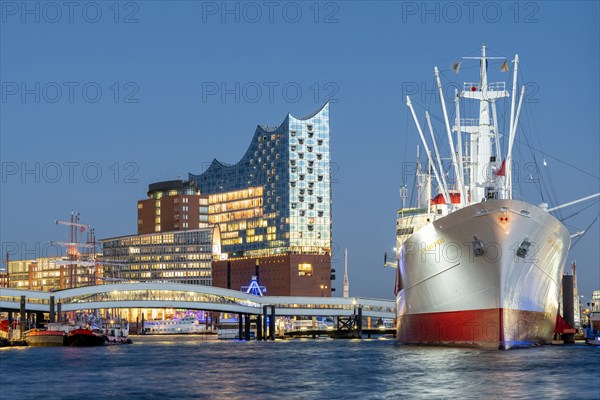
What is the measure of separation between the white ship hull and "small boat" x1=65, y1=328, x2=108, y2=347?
57.8 metres

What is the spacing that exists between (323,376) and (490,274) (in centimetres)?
1596

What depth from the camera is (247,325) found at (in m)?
177

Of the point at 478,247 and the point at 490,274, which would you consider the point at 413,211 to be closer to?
the point at 478,247

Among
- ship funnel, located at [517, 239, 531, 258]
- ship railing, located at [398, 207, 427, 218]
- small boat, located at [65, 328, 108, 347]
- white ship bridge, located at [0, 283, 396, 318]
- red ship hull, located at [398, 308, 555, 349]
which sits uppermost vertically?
ship railing, located at [398, 207, 427, 218]

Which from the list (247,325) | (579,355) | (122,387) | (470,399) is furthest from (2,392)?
(247,325)

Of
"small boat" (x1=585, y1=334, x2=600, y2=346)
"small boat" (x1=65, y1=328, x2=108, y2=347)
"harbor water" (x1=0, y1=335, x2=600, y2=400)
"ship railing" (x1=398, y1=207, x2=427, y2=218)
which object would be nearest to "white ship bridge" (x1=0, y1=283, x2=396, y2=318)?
"small boat" (x1=65, y1=328, x2=108, y2=347)

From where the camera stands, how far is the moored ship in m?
80.3

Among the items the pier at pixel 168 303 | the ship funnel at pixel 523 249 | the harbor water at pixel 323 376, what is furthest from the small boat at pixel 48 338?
the ship funnel at pixel 523 249

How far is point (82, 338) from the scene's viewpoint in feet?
445

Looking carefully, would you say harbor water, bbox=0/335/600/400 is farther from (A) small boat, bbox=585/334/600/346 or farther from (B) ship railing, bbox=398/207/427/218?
(B) ship railing, bbox=398/207/427/218

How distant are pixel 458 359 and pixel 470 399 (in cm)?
2269

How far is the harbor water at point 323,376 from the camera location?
59.1 meters

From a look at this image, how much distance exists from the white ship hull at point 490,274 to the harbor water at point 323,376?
5.91 feet

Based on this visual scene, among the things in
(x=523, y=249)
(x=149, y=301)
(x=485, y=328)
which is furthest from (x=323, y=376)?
(x=149, y=301)
